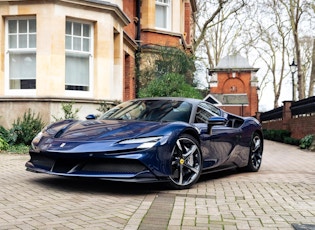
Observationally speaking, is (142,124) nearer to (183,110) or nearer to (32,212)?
(183,110)

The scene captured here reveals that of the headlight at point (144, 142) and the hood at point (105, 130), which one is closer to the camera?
the headlight at point (144, 142)

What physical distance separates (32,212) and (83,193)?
1.09 m

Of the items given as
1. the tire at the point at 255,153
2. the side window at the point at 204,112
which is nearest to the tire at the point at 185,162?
the side window at the point at 204,112

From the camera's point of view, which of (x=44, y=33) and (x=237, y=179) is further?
(x=44, y=33)

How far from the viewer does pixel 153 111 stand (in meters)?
6.40

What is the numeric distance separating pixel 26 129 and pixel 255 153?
609 centimetres

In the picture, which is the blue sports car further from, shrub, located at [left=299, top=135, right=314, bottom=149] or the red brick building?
the red brick building

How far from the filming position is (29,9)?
40.2 feet

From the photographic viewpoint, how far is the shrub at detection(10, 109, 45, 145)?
11.1 meters

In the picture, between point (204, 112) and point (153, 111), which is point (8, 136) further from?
point (204, 112)

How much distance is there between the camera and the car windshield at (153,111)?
246 inches

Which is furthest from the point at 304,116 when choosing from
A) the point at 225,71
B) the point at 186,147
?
the point at 225,71

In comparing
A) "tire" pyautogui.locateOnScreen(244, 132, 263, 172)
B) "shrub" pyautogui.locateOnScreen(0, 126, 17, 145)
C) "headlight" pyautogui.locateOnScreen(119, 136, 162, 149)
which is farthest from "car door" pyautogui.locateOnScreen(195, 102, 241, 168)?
"shrub" pyautogui.locateOnScreen(0, 126, 17, 145)

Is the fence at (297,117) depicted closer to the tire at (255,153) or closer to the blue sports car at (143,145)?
the tire at (255,153)
